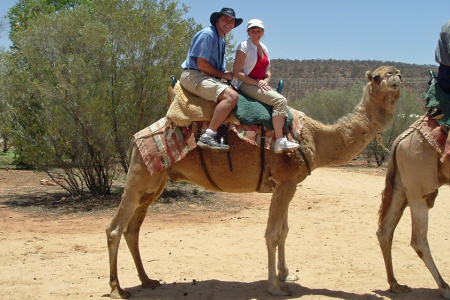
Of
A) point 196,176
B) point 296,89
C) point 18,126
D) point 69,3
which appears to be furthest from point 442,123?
point 296,89

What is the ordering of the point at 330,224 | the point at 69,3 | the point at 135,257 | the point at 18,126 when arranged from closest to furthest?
1. the point at 135,257
2. the point at 330,224
3. the point at 18,126
4. the point at 69,3

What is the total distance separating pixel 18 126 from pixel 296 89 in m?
47.6

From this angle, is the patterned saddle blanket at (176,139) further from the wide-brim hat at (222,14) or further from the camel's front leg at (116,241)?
the wide-brim hat at (222,14)

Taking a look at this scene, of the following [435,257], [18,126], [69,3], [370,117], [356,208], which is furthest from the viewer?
[69,3]

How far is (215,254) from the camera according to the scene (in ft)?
24.2

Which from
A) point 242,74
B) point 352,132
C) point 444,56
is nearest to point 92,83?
point 242,74

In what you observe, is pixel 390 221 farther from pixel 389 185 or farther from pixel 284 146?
pixel 284 146

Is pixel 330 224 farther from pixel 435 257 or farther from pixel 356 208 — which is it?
pixel 435 257

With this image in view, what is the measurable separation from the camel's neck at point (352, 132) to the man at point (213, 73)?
1.20 meters

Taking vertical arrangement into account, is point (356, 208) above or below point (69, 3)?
below

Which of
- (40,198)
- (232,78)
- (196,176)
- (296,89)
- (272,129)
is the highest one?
(296,89)

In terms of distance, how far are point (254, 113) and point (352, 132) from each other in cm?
117

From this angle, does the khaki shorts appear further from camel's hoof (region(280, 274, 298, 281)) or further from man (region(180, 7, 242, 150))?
camel's hoof (region(280, 274, 298, 281))

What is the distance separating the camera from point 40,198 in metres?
12.6
